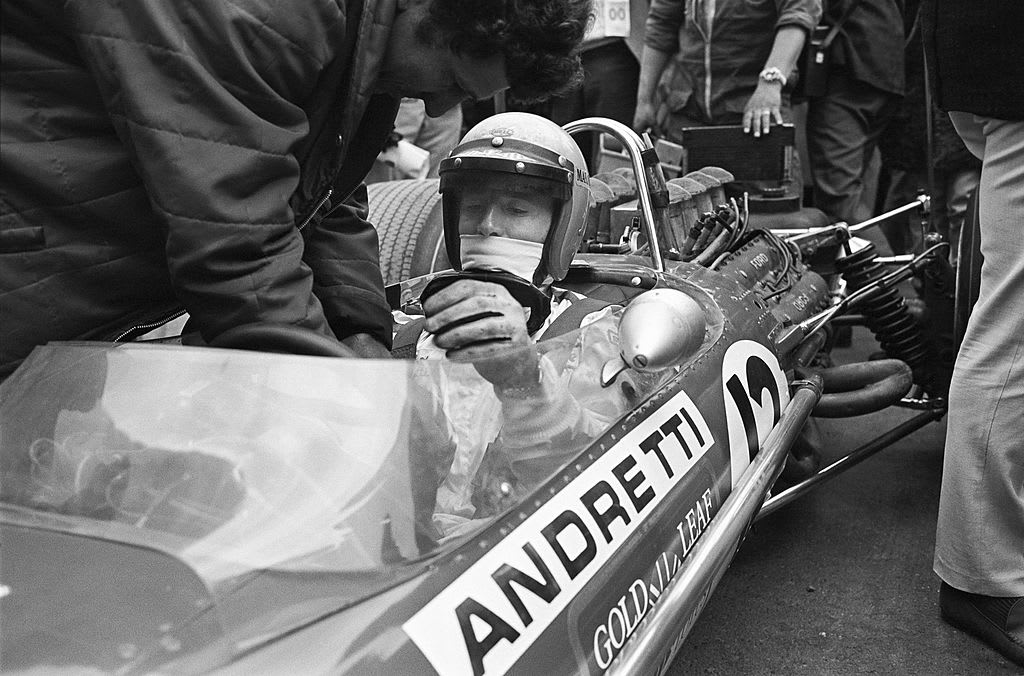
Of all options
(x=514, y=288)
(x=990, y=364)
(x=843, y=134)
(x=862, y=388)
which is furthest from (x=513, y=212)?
(x=843, y=134)

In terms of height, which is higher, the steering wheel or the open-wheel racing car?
the steering wheel

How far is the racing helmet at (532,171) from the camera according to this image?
77.1 inches

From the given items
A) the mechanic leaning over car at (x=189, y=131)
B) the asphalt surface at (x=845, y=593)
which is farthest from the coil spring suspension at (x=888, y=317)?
the mechanic leaning over car at (x=189, y=131)

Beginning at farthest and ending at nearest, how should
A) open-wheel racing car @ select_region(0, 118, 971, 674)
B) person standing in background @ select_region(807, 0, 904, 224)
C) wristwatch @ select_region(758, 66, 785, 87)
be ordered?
person standing in background @ select_region(807, 0, 904, 224) → wristwatch @ select_region(758, 66, 785, 87) → open-wheel racing car @ select_region(0, 118, 971, 674)

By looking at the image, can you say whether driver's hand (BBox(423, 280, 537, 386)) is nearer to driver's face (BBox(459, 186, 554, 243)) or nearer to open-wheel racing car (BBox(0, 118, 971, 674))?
open-wheel racing car (BBox(0, 118, 971, 674))

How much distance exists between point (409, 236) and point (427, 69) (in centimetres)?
199

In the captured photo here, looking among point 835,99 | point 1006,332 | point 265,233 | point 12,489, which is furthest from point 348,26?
point 835,99

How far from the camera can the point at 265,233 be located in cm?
146

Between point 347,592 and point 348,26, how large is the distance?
97 cm

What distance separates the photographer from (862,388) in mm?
2814

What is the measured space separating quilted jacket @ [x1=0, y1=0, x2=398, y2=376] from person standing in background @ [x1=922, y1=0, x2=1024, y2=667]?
4.33ft

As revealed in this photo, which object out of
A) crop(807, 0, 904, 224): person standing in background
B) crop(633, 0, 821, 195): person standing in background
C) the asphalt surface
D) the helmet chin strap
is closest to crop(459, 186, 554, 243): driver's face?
the helmet chin strap

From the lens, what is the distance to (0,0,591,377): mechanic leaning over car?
1323mm

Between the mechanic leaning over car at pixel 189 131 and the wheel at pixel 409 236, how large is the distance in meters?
1.88
